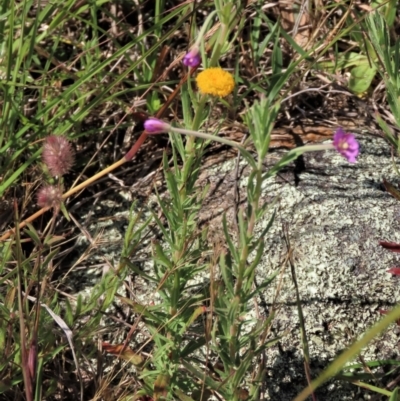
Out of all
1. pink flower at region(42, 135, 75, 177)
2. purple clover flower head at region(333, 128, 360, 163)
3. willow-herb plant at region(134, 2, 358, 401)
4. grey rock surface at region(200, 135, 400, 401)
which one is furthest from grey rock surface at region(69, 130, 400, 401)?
purple clover flower head at region(333, 128, 360, 163)

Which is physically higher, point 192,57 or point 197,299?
point 192,57

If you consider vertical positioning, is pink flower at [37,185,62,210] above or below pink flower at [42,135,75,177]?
below

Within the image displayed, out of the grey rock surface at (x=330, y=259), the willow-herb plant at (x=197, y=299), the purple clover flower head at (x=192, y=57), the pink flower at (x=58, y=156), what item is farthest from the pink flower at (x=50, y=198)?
the grey rock surface at (x=330, y=259)

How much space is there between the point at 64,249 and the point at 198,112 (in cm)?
87

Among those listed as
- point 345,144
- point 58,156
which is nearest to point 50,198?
point 58,156

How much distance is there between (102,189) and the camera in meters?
2.33

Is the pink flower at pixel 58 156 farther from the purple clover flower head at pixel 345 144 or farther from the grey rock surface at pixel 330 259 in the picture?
the purple clover flower head at pixel 345 144

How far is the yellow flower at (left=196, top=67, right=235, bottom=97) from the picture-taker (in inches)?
54.2

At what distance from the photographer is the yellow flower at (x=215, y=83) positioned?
1377 mm

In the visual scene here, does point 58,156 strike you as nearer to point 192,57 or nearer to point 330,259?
point 192,57

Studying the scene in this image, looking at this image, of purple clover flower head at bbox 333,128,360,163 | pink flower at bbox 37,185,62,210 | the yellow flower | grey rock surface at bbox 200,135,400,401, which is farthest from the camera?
grey rock surface at bbox 200,135,400,401

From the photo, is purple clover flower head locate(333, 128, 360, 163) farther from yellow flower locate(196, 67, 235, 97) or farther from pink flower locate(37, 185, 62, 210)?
pink flower locate(37, 185, 62, 210)

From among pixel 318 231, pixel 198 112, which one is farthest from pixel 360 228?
pixel 198 112

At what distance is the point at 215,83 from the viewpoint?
4.52ft
